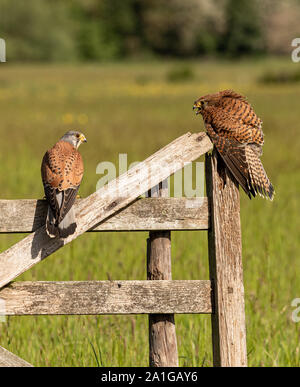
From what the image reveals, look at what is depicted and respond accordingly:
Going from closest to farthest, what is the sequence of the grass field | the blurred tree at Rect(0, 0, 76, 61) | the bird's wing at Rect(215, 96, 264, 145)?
the bird's wing at Rect(215, 96, 264, 145)
the grass field
the blurred tree at Rect(0, 0, 76, 61)

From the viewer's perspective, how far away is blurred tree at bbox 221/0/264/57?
95250 mm

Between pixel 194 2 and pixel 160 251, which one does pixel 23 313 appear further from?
pixel 194 2

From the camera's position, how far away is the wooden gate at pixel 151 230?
10.6 feet

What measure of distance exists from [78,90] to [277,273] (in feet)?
95.1

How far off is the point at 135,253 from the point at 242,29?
95.2 m

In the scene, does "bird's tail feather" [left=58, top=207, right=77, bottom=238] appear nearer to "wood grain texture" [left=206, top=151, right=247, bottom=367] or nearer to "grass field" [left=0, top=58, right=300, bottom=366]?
"wood grain texture" [left=206, top=151, right=247, bottom=367]

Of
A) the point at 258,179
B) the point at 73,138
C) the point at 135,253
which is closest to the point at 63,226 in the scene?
the point at 73,138

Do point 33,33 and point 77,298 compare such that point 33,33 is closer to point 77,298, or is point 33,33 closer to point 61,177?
point 61,177

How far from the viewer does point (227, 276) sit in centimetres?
330

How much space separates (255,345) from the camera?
4520 millimetres

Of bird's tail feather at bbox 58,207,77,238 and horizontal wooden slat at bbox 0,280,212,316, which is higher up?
bird's tail feather at bbox 58,207,77,238

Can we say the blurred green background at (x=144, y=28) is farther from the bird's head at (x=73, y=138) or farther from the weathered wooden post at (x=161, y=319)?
the weathered wooden post at (x=161, y=319)

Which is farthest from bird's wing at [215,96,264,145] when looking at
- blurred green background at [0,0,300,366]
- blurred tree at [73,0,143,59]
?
blurred tree at [73,0,143,59]
